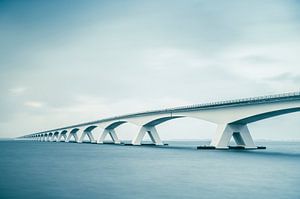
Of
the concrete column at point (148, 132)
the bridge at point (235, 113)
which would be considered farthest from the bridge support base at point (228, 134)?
the concrete column at point (148, 132)

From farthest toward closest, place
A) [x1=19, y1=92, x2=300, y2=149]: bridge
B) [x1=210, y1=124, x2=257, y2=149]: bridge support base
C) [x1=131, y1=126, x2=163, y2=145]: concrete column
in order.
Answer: [x1=131, y1=126, x2=163, y2=145]: concrete column → [x1=210, y1=124, x2=257, y2=149]: bridge support base → [x1=19, y1=92, x2=300, y2=149]: bridge

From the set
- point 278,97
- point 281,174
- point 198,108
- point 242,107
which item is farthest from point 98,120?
point 281,174

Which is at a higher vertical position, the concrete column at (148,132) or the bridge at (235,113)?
the concrete column at (148,132)

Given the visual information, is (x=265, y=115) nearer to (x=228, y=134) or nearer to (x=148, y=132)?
(x=228, y=134)

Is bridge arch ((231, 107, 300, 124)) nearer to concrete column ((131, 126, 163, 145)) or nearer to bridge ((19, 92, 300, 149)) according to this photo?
bridge ((19, 92, 300, 149))

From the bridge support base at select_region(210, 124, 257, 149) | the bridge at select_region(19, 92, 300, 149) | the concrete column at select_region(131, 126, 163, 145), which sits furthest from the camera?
the concrete column at select_region(131, 126, 163, 145)

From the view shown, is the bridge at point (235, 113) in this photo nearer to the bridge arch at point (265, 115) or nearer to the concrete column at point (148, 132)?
the bridge arch at point (265, 115)

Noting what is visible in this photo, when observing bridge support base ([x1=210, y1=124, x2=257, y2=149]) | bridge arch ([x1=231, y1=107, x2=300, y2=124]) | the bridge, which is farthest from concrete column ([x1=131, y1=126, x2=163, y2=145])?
bridge arch ([x1=231, y1=107, x2=300, y2=124])

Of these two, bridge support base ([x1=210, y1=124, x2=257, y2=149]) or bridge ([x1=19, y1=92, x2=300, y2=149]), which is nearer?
bridge ([x1=19, y1=92, x2=300, y2=149])

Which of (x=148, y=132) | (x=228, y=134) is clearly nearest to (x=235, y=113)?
(x=228, y=134)

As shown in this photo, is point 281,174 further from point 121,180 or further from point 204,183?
point 121,180

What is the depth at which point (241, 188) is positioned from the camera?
60.5ft

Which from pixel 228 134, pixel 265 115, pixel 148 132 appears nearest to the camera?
pixel 265 115

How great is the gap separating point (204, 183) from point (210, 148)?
35.7m
